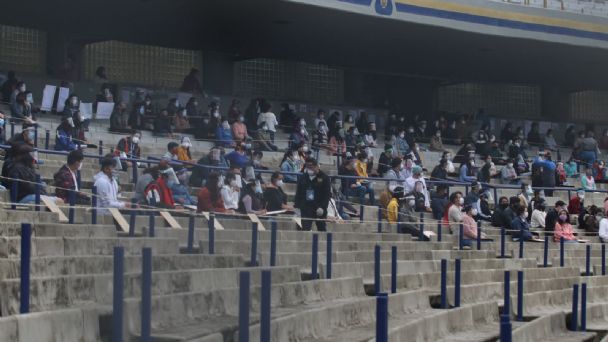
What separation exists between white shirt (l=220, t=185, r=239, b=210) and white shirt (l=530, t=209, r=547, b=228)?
27.9 ft

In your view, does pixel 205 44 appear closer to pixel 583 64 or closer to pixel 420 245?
pixel 583 64

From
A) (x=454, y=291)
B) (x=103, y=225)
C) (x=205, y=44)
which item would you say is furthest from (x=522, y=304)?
(x=205, y=44)

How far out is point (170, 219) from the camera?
14852 mm

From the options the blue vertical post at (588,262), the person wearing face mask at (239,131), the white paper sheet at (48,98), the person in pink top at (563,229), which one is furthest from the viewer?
the person wearing face mask at (239,131)

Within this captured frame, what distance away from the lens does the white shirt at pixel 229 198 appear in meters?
17.1

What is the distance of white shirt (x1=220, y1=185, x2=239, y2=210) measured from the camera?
674 inches

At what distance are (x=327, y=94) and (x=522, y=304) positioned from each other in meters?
22.3

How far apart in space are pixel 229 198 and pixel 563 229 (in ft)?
28.8

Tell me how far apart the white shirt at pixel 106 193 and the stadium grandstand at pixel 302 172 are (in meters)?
0.03

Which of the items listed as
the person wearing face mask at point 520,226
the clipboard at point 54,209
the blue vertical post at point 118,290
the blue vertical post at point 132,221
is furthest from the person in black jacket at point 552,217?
the blue vertical post at point 118,290

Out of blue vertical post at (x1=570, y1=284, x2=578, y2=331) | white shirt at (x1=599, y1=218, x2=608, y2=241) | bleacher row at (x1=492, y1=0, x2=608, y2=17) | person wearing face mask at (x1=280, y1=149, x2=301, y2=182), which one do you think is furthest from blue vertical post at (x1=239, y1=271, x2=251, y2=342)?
bleacher row at (x1=492, y1=0, x2=608, y2=17)

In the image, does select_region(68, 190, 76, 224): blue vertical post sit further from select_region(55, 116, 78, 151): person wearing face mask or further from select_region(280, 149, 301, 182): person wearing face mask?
select_region(280, 149, 301, 182): person wearing face mask

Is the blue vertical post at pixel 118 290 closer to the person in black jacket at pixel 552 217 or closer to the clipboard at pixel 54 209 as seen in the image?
the clipboard at pixel 54 209

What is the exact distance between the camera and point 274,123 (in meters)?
27.7
